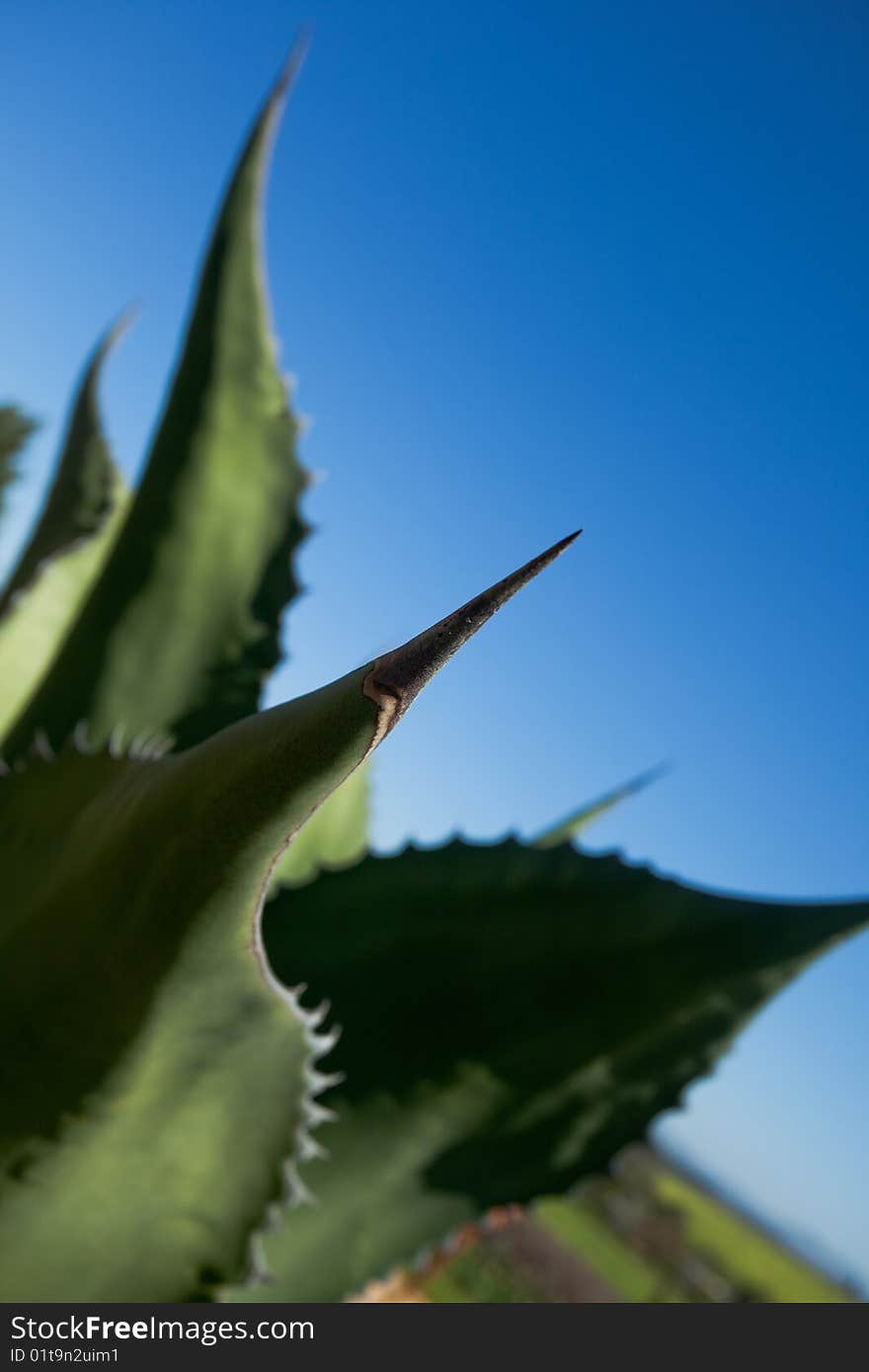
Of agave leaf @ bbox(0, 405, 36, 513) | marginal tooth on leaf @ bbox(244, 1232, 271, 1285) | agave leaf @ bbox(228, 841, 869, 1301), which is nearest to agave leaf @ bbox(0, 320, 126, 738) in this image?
agave leaf @ bbox(228, 841, 869, 1301)

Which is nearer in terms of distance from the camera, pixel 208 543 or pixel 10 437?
pixel 208 543

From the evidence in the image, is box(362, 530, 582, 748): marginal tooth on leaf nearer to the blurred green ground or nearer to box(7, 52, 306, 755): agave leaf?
box(7, 52, 306, 755): agave leaf

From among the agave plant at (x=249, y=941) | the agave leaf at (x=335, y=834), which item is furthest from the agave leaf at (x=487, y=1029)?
the agave leaf at (x=335, y=834)

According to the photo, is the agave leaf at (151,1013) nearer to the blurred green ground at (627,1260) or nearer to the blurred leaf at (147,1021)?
the blurred leaf at (147,1021)

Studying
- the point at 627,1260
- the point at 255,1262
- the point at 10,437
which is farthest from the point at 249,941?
the point at 627,1260

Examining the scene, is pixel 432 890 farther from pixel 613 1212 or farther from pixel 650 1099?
pixel 613 1212

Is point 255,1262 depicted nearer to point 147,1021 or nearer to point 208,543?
point 147,1021
